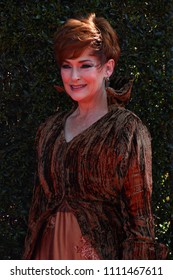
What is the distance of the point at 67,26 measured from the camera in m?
3.13

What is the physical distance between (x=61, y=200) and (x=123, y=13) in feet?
5.19

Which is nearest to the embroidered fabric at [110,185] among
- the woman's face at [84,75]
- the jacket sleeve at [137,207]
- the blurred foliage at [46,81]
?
the jacket sleeve at [137,207]

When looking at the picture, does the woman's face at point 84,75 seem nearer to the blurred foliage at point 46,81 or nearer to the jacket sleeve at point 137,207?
the jacket sleeve at point 137,207

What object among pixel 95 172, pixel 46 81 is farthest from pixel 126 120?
pixel 46 81

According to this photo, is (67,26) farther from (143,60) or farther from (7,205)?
(7,205)

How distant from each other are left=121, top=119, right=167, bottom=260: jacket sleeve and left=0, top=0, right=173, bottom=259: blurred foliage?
1201 millimetres

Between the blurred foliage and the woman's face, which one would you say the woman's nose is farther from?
the blurred foliage

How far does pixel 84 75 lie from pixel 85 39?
172mm

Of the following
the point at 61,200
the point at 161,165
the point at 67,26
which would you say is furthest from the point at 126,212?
the point at 161,165

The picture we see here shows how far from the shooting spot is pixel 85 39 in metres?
3.10

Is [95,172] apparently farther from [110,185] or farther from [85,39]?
[85,39]

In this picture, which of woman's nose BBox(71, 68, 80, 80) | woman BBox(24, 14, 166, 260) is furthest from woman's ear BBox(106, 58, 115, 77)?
woman's nose BBox(71, 68, 80, 80)

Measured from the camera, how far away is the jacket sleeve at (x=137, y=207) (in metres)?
3.04
